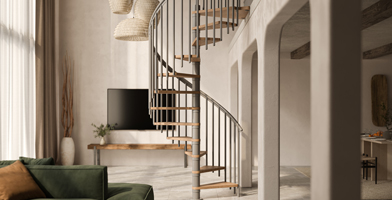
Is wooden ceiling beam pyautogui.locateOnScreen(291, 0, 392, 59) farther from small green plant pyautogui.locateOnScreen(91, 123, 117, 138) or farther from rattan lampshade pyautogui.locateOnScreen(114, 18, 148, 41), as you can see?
small green plant pyautogui.locateOnScreen(91, 123, 117, 138)

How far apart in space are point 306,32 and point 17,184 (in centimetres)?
475

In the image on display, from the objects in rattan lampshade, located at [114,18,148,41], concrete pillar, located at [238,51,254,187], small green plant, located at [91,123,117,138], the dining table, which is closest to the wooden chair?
the dining table

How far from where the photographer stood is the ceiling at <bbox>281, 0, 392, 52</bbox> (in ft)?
15.8

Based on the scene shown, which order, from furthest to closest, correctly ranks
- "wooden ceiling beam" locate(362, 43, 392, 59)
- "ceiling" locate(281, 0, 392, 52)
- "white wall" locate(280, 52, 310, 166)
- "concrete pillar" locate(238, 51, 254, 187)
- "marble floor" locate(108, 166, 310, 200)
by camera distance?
"white wall" locate(280, 52, 310, 166)
"wooden ceiling beam" locate(362, 43, 392, 59)
"concrete pillar" locate(238, 51, 254, 187)
"marble floor" locate(108, 166, 310, 200)
"ceiling" locate(281, 0, 392, 52)

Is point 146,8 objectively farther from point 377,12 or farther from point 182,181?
point 182,181

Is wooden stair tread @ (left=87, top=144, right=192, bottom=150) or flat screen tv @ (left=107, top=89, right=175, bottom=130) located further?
flat screen tv @ (left=107, top=89, right=175, bottom=130)

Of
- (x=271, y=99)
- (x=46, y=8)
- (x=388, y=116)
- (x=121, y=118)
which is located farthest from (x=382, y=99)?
(x=46, y=8)

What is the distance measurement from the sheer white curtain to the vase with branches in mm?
813

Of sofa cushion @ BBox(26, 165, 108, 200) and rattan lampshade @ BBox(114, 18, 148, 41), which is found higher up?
rattan lampshade @ BBox(114, 18, 148, 41)

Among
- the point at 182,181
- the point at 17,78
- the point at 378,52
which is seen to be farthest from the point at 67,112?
the point at 378,52

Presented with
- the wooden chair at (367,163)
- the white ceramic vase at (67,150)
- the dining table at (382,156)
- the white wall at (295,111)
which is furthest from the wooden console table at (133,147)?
the dining table at (382,156)

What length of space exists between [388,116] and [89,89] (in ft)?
22.4

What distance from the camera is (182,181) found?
661 centimetres

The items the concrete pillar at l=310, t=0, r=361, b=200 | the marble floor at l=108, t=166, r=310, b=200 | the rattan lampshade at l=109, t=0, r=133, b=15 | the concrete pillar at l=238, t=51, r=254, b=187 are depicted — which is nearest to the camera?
the concrete pillar at l=310, t=0, r=361, b=200
